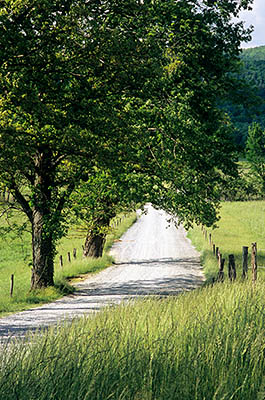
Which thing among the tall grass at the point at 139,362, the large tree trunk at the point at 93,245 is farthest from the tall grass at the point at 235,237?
the tall grass at the point at 139,362

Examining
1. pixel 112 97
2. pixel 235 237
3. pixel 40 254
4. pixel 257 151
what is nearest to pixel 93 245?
pixel 40 254

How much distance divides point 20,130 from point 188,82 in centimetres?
679

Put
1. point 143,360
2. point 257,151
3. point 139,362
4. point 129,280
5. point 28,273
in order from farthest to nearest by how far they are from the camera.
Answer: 1. point 257,151
2. point 28,273
3. point 129,280
4. point 143,360
5. point 139,362

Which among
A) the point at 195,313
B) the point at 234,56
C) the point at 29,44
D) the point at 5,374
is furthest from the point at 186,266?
the point at 5,374

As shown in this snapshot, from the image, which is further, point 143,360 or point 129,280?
point 129,280

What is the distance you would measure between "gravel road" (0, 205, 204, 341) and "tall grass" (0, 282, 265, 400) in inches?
59.6

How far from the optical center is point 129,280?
25.9 m

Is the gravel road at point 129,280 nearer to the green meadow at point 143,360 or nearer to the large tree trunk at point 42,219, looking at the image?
the large tree trunk at point 42,219

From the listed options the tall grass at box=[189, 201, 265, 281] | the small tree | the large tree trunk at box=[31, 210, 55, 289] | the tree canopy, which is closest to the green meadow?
the tree canopy

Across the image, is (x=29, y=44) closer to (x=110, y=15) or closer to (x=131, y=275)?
(x=110, y=15)

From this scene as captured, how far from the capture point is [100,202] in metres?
26.1

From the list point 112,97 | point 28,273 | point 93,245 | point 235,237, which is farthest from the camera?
point 235,237

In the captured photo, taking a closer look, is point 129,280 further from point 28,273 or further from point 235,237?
point 235,237

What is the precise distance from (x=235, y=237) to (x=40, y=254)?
1209 inches
